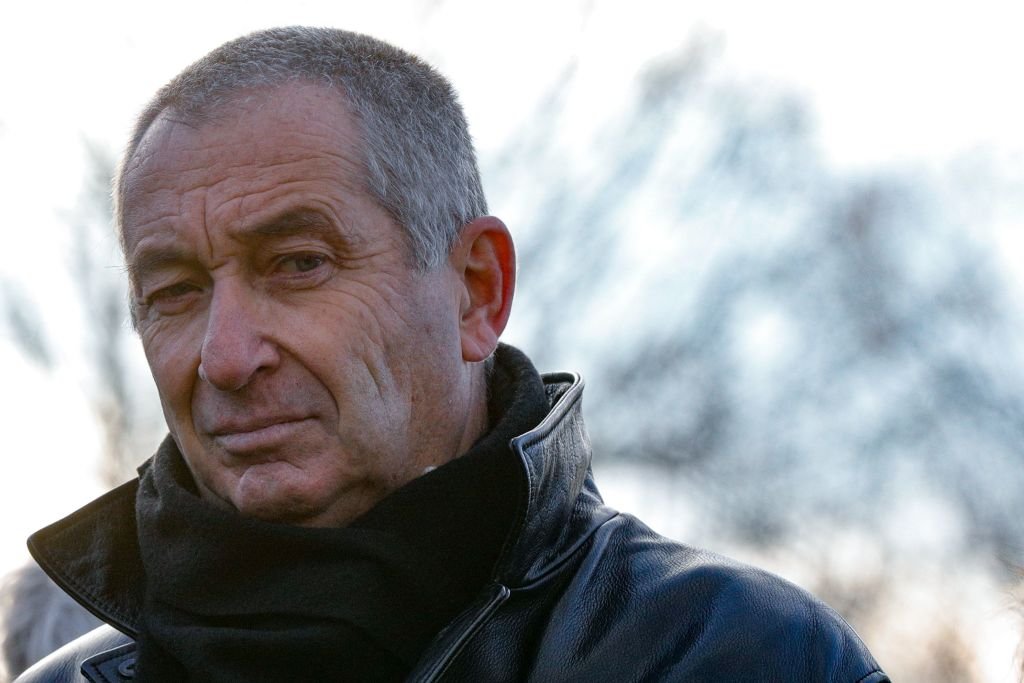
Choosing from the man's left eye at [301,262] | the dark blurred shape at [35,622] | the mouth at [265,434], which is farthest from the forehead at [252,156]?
the dark blurred shape at [35,622]

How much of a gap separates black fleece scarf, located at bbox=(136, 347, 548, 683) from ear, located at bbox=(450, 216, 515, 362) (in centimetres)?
25

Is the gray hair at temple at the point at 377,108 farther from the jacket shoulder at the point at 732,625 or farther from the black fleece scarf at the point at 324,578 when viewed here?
the jacket shoulder at the point at 732,625

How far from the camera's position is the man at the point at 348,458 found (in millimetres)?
2340

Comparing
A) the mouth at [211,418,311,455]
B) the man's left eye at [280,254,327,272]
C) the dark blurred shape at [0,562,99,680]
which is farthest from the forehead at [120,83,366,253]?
the dark blurred shape at [0,562,99,680]

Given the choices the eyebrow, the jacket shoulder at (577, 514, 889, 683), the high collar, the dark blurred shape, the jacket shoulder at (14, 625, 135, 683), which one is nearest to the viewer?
the jacket shoulder at (577, 514, 889, 683)

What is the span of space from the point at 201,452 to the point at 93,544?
Result: 17.5 inches

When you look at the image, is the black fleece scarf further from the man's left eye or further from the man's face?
the man's left eye

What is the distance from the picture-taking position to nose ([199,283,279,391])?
2465mm

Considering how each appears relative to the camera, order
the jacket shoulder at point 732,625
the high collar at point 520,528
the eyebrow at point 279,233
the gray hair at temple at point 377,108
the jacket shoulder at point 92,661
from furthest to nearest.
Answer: the jacket shoulder at point 92,661
the gray hair at temple at point 377,108
the eyebrow at point 279,233
the high collar at point 520,528
the jacket shoulder at point 732,625

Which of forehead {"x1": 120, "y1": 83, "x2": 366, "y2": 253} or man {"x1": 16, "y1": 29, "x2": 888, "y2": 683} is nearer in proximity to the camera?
man {"x1": 16, "y1": 29, "x2": 888, "y2": 683}

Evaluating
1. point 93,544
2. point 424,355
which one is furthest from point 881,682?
point 93,544

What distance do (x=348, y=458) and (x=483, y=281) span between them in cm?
58

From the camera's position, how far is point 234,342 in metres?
2.48

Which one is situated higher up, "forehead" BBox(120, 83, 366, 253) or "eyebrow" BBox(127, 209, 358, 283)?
"forehead" BBox(120, 83, 366, 253)
